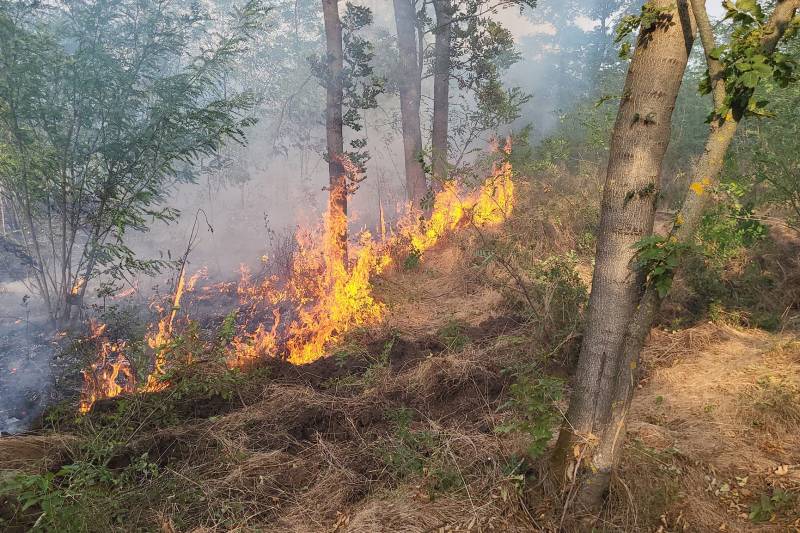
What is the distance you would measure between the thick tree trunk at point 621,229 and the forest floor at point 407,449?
0.97ft

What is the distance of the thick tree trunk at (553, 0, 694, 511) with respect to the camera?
7.55 feet

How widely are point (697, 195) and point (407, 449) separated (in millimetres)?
2390

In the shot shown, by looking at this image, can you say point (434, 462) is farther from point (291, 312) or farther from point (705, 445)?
point (291, 312)

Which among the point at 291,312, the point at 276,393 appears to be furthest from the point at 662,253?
the point at 291,312

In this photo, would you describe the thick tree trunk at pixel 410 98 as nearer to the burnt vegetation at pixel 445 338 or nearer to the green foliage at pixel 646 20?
the burnt vegetation at pixel 445 338

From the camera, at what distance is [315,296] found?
329 inches

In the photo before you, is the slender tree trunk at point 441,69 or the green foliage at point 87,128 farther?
the slender tree trunk at point 441,69

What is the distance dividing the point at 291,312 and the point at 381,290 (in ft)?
5.55

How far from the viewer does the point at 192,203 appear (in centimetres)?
2228

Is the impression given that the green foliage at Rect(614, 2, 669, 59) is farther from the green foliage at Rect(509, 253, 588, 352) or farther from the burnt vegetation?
the green foliage at Rect(509, 253, 588, 352)

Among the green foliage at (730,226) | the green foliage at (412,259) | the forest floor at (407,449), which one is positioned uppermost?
the green foliage at (730,226)

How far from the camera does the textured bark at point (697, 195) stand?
201 cm

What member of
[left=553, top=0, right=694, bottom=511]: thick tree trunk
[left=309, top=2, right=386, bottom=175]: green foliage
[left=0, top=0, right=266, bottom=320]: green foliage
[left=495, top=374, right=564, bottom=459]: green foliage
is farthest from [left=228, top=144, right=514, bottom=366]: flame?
[left=553, top=0, right=694, bottom=511]: thick tree trunk

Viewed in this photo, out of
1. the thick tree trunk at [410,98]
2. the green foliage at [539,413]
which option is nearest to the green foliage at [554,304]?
the green foliage at [539,413]
